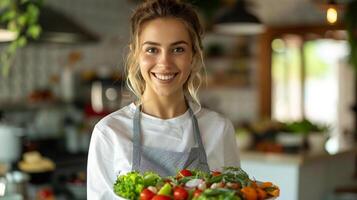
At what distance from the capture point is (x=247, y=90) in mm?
8109

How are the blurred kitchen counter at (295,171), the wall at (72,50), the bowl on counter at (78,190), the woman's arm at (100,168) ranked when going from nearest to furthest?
the woman's arm at (100,168) → the bowl on counter at (78,190) → the blurred kitchen counter at (295,171) → the wall at (72,50)

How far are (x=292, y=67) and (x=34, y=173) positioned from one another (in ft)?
15.5

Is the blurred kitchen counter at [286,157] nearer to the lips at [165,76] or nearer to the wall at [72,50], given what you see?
the wall at [72,50]

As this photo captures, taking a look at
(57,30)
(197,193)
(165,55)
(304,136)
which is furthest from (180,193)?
(57,30)

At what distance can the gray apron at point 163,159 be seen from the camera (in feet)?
5.94

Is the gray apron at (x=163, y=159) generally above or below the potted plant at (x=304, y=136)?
above

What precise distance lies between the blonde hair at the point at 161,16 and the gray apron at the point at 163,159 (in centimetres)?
15

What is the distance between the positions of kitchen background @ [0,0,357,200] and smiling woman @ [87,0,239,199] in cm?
209

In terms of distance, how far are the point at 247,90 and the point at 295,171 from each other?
390 cm

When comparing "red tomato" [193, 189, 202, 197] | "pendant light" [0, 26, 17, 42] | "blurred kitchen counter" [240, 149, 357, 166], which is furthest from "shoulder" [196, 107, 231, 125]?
"blurred kitchen counter" [240, 149, 357, 166]

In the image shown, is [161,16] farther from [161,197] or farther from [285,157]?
[285,157]

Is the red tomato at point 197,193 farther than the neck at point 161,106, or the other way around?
the neck at point 161,106

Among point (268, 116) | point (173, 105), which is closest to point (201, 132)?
point (173, 105)

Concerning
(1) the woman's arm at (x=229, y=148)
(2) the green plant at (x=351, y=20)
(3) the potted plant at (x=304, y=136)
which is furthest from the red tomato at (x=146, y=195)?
(2) the green plant at (x=351, y=20)
